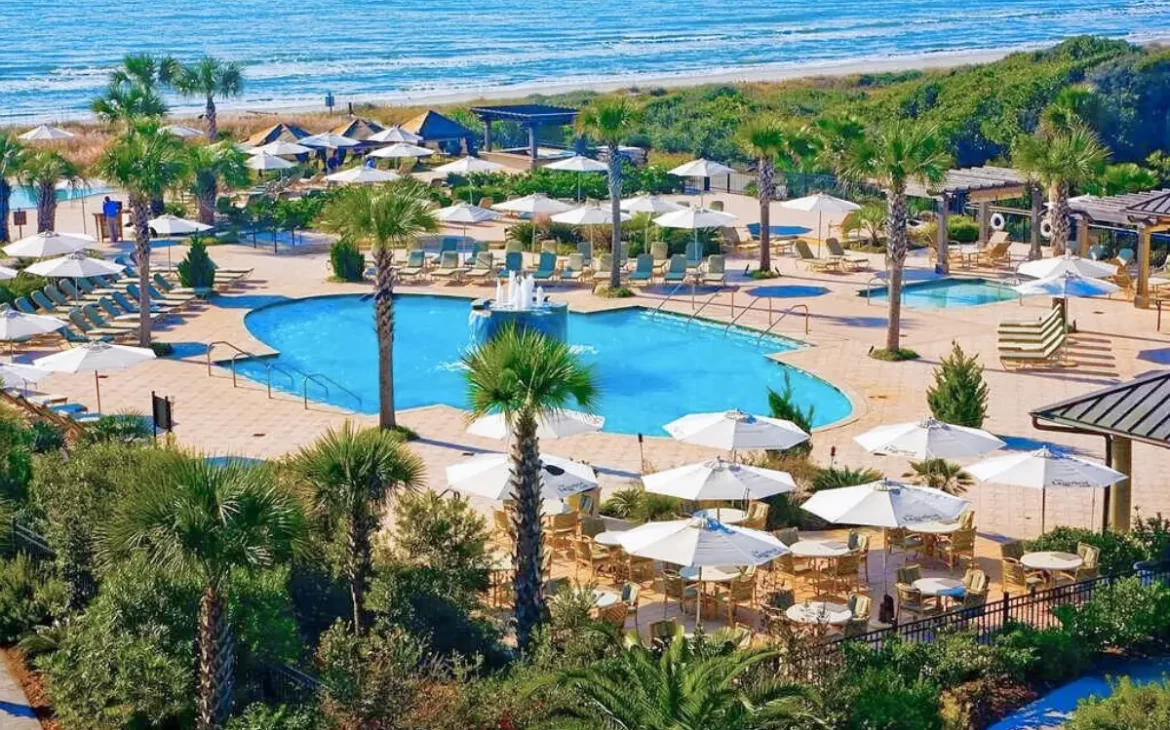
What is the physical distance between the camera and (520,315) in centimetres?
2934

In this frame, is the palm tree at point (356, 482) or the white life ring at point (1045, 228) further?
the white life ring at point (1045, 228)

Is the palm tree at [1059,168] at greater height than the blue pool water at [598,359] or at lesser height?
greater

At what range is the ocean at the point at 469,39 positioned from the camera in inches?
4599

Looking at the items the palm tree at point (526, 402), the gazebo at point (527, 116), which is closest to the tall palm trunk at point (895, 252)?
the palm tree at point (526, 402)

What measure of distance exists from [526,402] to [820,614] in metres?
3.62

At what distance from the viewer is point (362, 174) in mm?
44531

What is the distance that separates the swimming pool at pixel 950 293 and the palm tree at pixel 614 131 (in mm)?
4982

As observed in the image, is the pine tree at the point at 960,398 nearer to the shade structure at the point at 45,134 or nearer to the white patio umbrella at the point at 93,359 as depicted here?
the white patio umbrella at the point at 93,359

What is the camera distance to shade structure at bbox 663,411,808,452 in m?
21.1

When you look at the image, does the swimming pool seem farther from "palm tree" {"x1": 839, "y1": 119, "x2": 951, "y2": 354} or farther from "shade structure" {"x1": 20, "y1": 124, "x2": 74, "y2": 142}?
"shade structure" {"x1": 20, "y1": 124, "x2": 74, "y2": 142}

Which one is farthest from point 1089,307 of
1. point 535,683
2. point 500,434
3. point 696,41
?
point 696,41

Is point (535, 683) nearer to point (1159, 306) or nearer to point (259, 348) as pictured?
point (259, 348)

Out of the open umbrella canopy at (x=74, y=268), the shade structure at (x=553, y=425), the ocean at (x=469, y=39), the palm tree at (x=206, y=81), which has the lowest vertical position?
the shade structure at (x=553, y=425)

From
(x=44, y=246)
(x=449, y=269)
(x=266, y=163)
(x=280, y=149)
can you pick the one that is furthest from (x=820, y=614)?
(x=280, y=149)
